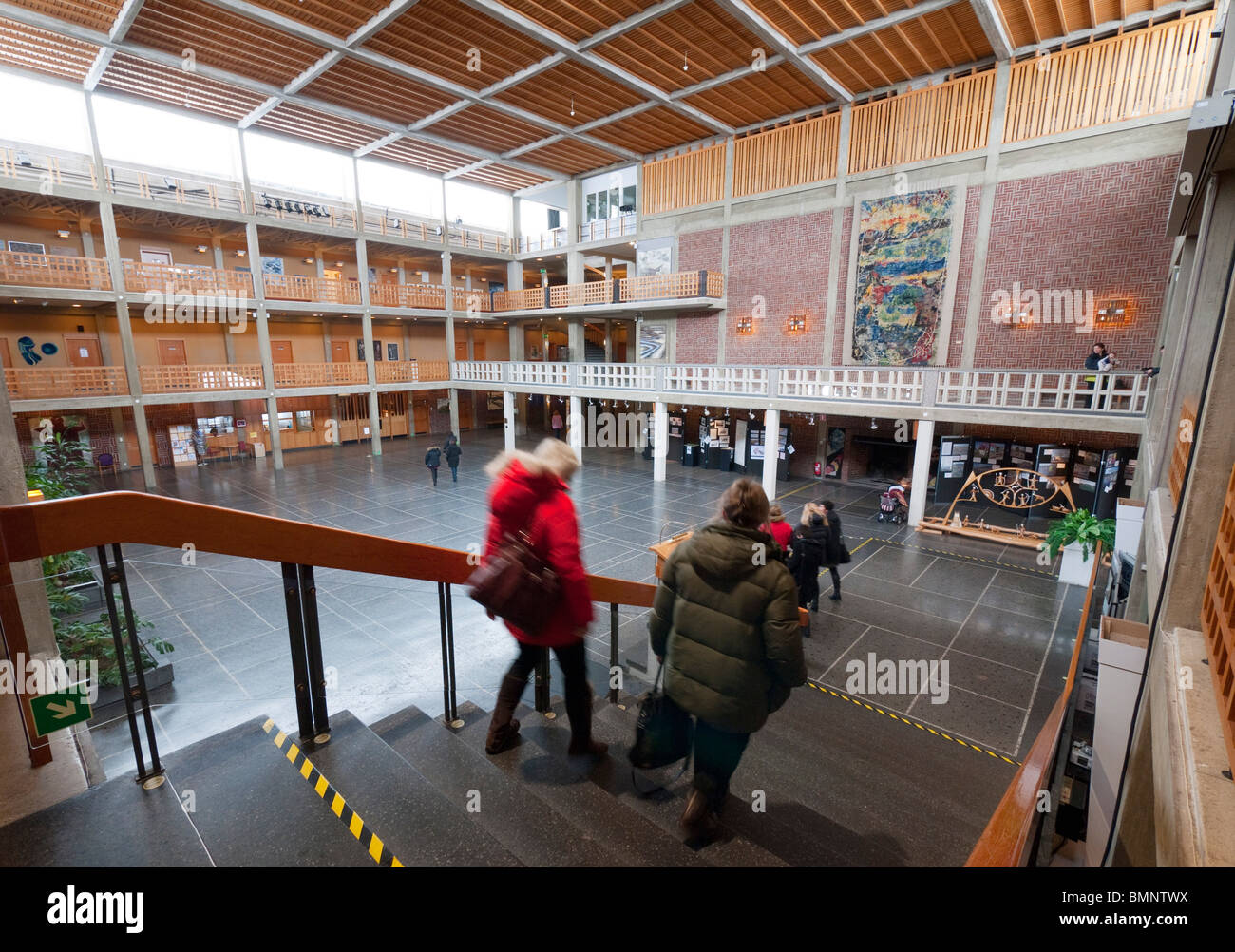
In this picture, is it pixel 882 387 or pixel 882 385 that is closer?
pixel 882 385

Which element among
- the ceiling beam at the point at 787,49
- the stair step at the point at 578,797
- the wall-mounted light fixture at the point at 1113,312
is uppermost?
the ceiling beam at the point at 787,49

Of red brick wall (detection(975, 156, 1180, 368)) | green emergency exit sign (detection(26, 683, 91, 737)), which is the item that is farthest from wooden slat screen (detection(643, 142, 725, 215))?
green emergency exit sign (detection(26, 683, 91, 737))

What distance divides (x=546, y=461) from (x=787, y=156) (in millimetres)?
17348

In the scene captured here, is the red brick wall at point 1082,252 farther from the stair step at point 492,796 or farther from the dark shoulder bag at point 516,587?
the stair step at point 492,796

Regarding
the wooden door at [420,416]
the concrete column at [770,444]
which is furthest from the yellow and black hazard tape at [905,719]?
the wooden door at [420,416]

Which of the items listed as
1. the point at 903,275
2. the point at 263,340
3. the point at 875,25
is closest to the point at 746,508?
the point at 875,25

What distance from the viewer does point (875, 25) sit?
11.6 meters

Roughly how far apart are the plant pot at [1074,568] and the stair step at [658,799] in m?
8.16

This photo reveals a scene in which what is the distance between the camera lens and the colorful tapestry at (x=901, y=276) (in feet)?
45.6

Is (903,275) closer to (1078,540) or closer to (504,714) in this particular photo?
(1078,540)

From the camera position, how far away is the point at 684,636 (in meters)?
2.41

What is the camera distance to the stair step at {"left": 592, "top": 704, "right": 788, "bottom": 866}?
90.5 inches

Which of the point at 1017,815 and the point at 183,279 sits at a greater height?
the point at 183,279
